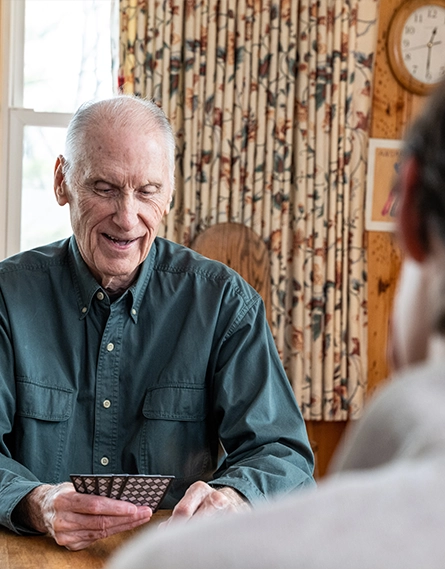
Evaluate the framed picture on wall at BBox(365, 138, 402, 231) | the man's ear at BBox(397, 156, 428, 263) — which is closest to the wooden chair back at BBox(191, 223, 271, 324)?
the framed picture on wall at BBox(365, 138, 402, 231)

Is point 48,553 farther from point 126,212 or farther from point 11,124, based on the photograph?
point 11,124

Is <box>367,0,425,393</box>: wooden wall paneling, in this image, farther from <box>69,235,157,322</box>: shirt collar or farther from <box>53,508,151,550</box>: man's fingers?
<box>53,508,151,550</box>: man's fingers

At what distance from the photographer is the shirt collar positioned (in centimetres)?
190

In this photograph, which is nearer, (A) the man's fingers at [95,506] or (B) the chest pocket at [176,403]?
(A) the man's fingers at [95,506]

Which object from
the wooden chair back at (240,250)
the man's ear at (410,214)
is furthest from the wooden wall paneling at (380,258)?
the man's ear at (410,214)

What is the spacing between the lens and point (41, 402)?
179cm

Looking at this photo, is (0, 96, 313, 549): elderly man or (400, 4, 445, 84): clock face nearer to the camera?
(0, 96, 313, 549): elderly man

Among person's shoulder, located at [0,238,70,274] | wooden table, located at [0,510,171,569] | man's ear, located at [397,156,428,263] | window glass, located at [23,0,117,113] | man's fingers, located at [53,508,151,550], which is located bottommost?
wooden table, located at [0,510,171,569]

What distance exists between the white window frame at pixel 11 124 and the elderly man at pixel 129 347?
211 centimetres

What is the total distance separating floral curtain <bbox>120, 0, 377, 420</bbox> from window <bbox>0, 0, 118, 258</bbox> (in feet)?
0.69

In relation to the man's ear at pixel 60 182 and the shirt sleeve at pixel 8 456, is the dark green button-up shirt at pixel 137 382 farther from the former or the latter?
the man's ear at pixel 60 182

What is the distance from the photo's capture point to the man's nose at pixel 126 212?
1902mm

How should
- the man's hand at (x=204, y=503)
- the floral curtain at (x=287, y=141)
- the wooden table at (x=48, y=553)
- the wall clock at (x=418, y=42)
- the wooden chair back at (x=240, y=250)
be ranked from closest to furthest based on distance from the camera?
the wooden table at (x=48, y=553)
the man's hand at (x=204, y=503)
the wooden chair back at (x=240, y=250)
the floral curtain at (x=287, y=141)
the wall clock at (x=418, y=42)

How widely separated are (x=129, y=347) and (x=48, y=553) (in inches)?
22.9
